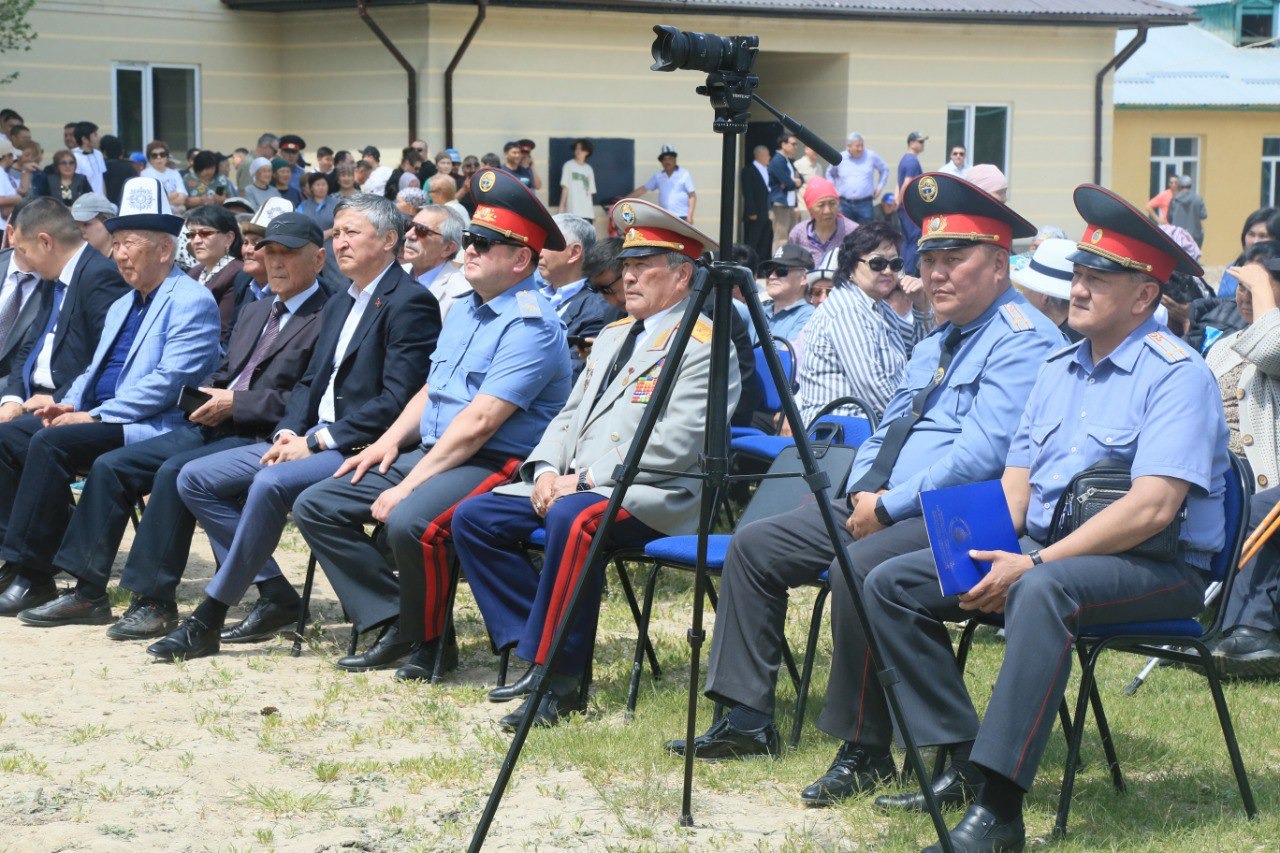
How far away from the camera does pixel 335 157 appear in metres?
17.9

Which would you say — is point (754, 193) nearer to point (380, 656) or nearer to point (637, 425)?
point (380, 656)

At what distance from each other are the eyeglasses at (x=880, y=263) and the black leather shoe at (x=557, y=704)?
8.79 feet

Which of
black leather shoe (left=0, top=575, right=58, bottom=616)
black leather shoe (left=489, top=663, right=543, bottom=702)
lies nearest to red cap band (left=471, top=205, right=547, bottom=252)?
black leather shoe (left=489, top=663, right=543, bottom=702)

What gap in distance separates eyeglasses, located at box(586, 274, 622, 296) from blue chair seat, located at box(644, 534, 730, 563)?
8.01 ft

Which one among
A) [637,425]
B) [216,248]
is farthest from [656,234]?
[216,248]

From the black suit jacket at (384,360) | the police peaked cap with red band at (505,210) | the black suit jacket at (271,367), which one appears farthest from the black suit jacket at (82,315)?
the police peaked cap with red band at (505,210)

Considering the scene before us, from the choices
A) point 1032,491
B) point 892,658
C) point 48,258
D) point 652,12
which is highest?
point 652,12

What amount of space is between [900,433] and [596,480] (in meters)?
1.07

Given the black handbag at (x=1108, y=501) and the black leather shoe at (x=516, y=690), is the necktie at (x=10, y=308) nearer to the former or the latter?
the black leather shoe at (x=516, y=690)

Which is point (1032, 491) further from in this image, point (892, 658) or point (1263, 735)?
point (1263, 735)

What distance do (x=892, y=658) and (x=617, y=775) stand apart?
2.94ft

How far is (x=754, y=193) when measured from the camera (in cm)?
2027

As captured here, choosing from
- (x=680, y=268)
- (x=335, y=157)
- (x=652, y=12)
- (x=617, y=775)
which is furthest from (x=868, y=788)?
(x=652, y=12)

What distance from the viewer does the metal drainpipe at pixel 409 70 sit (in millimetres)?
19375
